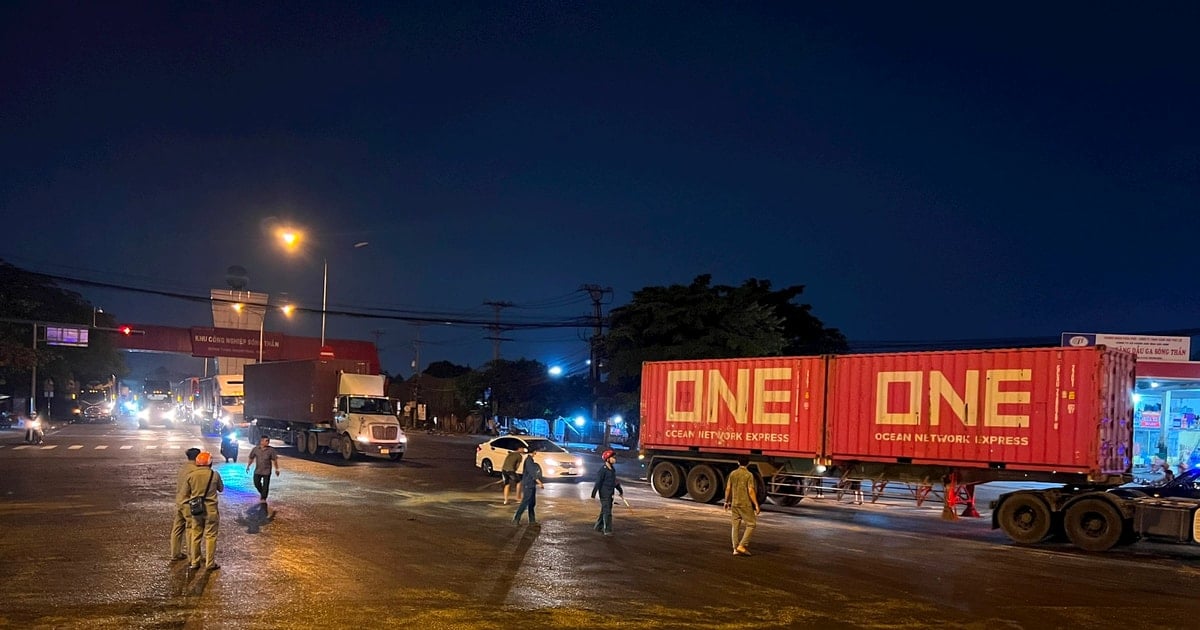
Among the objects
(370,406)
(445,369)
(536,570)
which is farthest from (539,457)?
(445,369)

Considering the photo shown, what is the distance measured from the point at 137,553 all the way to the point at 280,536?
2247 mm

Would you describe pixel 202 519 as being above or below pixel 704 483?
above

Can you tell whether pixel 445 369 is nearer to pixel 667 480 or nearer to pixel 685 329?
Answer: pixel 685 329

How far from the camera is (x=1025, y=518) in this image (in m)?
17.3

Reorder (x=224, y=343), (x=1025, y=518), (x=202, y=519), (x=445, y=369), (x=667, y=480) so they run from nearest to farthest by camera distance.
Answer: (x=202, y=519) < (x=1025, y=518) < (x=667, y=480) < (x=224, y=343) < (x=445, y=369)

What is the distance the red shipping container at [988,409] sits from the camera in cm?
1702

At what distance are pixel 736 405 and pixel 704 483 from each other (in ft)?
6.96

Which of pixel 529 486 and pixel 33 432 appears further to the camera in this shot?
pixel 33 432

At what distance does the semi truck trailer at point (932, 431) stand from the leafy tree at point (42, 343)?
33338mm

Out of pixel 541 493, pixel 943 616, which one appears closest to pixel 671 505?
pixel 541 493

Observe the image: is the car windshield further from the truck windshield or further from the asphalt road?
the truck windshield

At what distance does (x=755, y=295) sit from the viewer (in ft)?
137

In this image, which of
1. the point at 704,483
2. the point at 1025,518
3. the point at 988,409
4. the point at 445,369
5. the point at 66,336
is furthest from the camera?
the point at 445,369

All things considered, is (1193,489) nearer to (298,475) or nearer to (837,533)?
(837,533)
